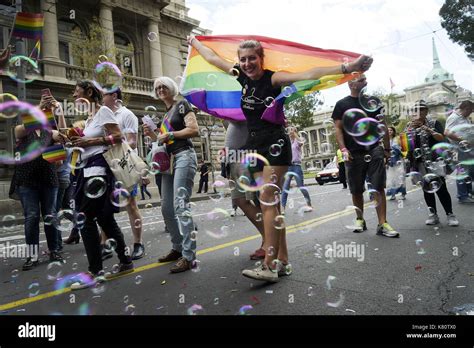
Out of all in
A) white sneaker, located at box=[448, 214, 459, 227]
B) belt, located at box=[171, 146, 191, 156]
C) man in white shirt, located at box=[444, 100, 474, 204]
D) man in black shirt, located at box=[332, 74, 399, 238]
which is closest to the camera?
belt, located at box=[171, 146, 191, 156]

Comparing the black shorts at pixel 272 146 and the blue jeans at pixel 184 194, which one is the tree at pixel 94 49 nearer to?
the blue jeans at pixel 184 194

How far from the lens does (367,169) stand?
15.6 ft

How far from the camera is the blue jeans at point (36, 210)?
427 cm

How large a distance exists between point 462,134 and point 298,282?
13.5ft

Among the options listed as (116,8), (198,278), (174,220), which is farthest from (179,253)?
(116,8)

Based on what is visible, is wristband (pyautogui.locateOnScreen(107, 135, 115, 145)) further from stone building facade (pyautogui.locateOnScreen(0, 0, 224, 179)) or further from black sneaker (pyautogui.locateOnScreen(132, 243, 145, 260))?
stone building facade (pyautogui.locateOnScreen(0, 0, 224, 179))

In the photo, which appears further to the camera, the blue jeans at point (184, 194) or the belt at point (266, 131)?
the blue jeans at point (184, 194)

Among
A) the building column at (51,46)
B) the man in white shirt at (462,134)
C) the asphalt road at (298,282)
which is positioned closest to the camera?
the asphalt road at (298,282)

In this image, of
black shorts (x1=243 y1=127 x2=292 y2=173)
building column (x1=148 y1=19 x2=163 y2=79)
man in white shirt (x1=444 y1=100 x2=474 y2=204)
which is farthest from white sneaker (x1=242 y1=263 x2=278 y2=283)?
building column (x1=148 y1=19 x2=163 y2=79)

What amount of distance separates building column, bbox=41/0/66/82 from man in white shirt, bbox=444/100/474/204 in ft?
54.9

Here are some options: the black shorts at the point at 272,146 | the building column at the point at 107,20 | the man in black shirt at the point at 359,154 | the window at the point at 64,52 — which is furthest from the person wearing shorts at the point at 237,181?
the window at the point at 64,52

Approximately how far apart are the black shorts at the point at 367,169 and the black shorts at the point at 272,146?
78.3 inches

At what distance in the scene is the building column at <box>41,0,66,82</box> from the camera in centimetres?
1711
